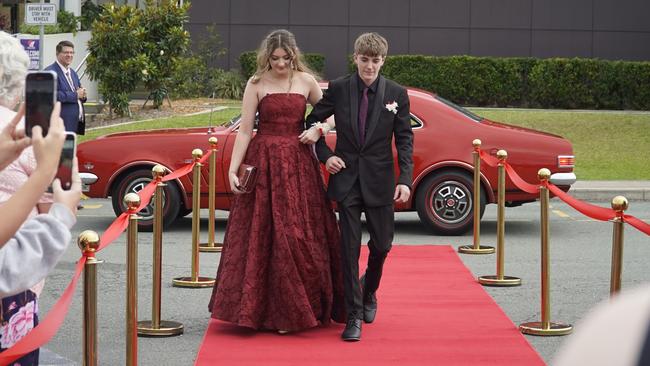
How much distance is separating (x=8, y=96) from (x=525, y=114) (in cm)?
2324

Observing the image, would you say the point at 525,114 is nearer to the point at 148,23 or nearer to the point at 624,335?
the point at 148,23

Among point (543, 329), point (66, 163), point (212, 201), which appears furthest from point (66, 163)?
point (212, 201)

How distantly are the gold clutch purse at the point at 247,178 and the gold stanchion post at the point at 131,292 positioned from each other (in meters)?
1.28

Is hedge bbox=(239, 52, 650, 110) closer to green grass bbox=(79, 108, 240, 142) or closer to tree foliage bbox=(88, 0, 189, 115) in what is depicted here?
tree foliage bbox=(88, 0, 189, 115)

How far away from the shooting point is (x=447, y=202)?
12820 millimetres

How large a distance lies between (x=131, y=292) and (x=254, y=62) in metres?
24.6

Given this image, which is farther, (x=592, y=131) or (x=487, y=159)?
(x=592, y=131)

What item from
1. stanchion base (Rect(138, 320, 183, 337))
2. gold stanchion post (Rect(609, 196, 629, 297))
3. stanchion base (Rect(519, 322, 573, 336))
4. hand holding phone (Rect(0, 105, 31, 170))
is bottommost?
stanchion base (Rect(138, 320, 183, 337))

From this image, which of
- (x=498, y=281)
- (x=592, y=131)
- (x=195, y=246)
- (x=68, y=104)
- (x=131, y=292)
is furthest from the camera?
(x=592, y=131)

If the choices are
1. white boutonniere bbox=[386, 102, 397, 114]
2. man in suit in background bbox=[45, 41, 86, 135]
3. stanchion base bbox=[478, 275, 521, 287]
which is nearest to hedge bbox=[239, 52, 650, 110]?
man in suit in background bbox=[45, 41, 86, 135]

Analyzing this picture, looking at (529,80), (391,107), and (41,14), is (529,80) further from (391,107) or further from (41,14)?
(391,107)

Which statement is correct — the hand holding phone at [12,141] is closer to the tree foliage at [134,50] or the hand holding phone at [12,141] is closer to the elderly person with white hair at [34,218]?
the elderly person with white hair at [34,218]

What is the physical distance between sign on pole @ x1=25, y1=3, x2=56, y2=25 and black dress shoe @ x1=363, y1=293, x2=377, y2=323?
13266 mm

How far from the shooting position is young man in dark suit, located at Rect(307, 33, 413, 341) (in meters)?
7.68
